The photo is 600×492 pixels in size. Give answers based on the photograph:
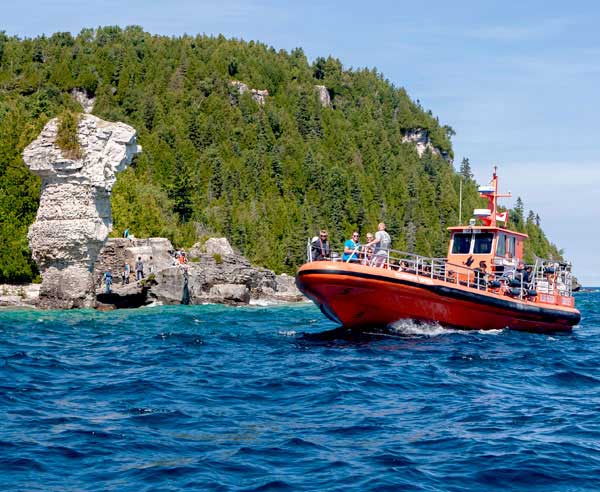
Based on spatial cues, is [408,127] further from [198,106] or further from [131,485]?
[131,485]

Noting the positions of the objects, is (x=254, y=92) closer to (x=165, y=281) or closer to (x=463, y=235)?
(x=165, y=281)

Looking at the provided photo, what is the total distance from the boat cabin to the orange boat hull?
215 cm

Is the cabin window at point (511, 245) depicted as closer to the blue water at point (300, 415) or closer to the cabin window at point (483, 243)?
the cabin window at point (483, 243)

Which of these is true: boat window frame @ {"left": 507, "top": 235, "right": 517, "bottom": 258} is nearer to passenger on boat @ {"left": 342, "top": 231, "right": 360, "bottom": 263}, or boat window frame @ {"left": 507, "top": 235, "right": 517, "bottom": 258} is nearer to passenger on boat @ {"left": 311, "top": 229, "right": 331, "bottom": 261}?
passenger on boat @ {"left": 342, "top": 231, "right": 360, "bottom": 263}

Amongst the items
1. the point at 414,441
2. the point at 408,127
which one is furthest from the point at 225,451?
the point at 408,127

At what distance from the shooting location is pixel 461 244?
90.5ft

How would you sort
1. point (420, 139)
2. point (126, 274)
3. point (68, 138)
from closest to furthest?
1. point (68, 138)
2. point (126, 274)
3. point (420, 139)

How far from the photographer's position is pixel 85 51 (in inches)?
5359

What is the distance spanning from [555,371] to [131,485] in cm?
1113

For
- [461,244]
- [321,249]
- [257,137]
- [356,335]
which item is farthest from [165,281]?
[257,137]

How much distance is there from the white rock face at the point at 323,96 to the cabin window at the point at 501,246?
12492cm

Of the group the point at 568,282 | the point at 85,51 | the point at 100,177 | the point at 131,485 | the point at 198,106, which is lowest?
the point at 131,485

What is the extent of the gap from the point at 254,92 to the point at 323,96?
57.6ft

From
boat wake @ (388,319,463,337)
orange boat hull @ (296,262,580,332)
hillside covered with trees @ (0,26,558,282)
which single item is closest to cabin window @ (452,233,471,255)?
orange boat hull @ (296,262,580,332)
